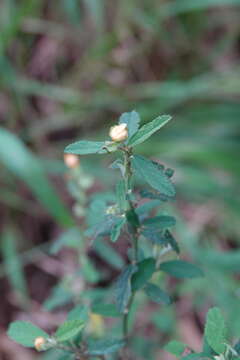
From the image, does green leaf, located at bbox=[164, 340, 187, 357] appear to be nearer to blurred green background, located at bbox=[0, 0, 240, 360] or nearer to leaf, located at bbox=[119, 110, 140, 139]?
leaf, located at bbox=[119, 110, 140, 139]

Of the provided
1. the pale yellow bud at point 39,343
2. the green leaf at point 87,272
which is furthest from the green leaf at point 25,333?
the green leaf at point 87,272

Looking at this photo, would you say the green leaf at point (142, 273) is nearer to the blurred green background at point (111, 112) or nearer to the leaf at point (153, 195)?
the leaf at point (153, 195)

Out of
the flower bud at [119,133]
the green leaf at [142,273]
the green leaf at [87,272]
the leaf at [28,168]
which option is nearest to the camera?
the flower bud at [119,133]

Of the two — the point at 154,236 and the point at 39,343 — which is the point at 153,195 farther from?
the point at 39,343

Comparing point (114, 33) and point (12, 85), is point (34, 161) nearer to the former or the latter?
point (12, 85)

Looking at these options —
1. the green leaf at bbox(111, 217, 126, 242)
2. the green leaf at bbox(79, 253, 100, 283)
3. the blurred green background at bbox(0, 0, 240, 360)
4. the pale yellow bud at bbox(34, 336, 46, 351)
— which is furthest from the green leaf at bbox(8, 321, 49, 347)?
the blurred green background at bbox(0, 0, 240, 360)

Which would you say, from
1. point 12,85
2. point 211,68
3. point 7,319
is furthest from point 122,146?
point 211,68
